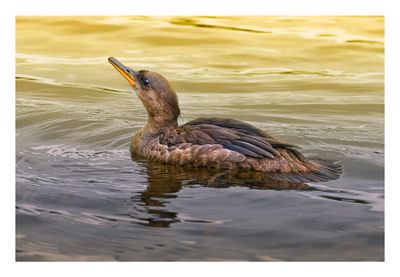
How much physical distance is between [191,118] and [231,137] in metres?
2.30

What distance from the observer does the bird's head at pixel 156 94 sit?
9.33 meters

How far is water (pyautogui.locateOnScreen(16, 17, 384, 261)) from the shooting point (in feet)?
22.0

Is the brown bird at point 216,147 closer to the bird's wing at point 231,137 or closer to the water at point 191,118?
the bird's wing at point 231,137

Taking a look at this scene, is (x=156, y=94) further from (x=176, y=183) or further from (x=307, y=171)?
(x=307, y=171)

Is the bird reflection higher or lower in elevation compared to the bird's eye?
lower

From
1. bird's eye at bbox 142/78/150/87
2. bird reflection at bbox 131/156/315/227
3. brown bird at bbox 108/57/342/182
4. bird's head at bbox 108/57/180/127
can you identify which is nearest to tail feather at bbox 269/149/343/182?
brown bird at bbox 108/57/342/182

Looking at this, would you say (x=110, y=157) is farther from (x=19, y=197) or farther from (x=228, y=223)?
(x=228, y=223)

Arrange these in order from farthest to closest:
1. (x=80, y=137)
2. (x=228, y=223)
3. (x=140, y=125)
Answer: (x=140, y=125), (x=80, y=137), (x=228, y=223)

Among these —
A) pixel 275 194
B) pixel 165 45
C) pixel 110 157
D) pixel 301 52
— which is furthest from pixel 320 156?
pixel 165 45

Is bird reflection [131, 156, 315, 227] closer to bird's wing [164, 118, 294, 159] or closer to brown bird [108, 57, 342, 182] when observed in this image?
brown bird [108, 57, 342, 182]

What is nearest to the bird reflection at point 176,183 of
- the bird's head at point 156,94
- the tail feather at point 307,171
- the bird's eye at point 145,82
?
the tail feather at point 307,171

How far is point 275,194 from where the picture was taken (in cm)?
773

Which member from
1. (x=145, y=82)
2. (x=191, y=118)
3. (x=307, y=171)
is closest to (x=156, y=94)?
(x=145, y=82)

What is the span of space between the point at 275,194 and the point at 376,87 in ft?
14.2
